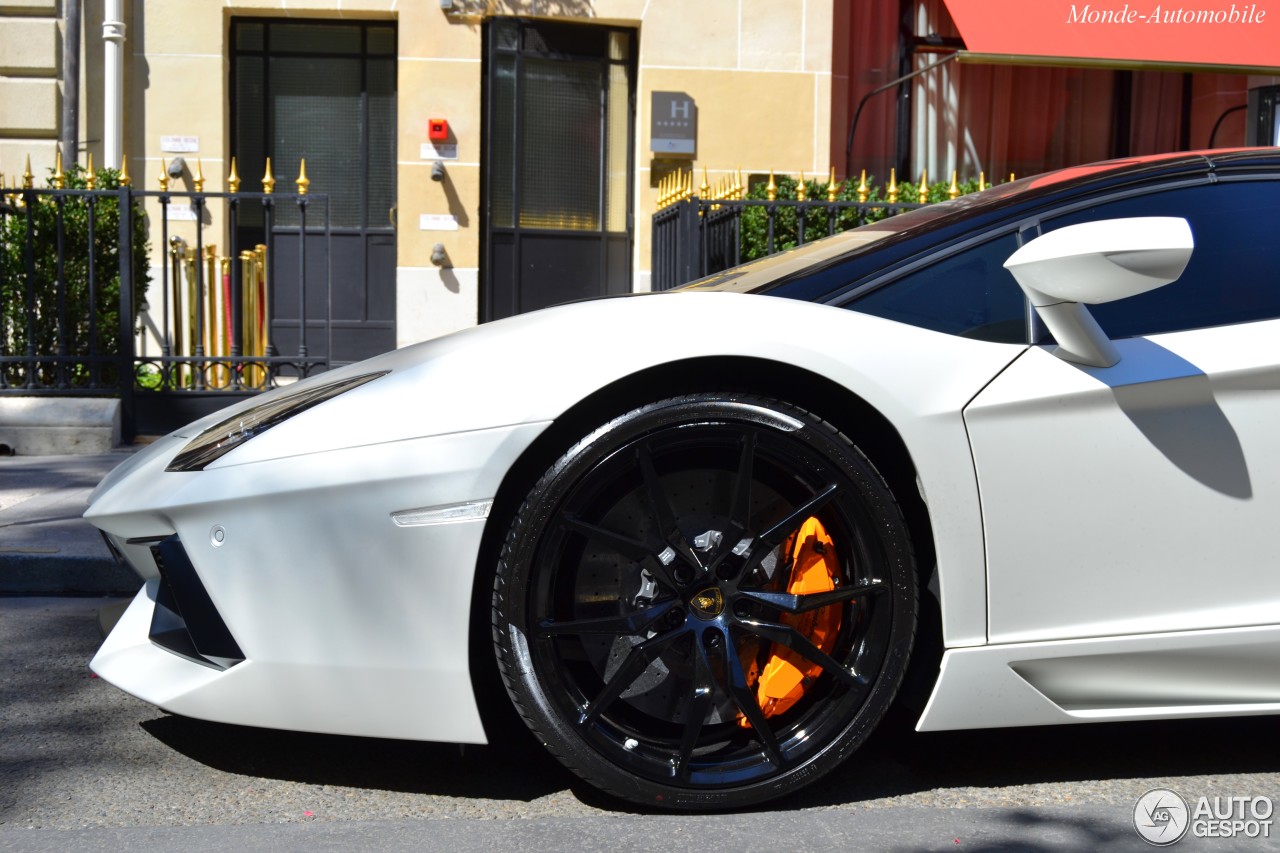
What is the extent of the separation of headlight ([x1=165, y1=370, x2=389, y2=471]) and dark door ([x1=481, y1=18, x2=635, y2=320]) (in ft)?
27.1

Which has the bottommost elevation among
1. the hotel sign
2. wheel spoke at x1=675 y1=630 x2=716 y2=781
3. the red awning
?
wheel spoke at x1=675 y1=630 x2=716 y2=781

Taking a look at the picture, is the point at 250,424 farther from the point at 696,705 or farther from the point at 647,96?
the point at 647,96

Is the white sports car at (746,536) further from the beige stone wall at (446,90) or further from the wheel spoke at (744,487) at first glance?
the beige stone wall at (446,90)

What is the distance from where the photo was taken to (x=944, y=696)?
250cm

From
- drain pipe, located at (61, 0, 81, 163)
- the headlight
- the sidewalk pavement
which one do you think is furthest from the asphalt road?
drain pipe, located at (61, 0, 81, 163)

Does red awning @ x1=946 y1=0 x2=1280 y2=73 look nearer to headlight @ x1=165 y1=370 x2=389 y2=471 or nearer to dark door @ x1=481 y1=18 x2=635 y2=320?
dark door @ x1=481 y1=18 x2=635 y2=320

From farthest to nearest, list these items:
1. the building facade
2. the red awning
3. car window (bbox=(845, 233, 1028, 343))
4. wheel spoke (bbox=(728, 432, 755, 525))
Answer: the building facade → the red awning → car window (bbox=(845, 233, 1028, 343)) → wheel spoke (bbox=(728, 432, 755, 525))

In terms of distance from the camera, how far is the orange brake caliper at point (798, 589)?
253 cm

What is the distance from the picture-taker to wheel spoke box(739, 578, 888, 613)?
8.07ft

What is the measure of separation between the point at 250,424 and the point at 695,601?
991mm

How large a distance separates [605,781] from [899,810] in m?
0.57

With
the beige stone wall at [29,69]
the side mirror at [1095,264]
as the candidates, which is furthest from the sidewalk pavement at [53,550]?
the beige stone wall at [29,69]

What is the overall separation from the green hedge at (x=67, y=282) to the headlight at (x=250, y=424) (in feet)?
17.3

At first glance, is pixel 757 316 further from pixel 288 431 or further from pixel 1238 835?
pixel 1238 835
